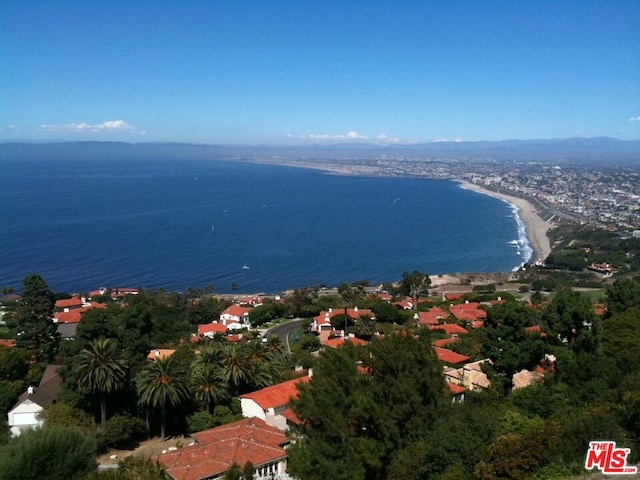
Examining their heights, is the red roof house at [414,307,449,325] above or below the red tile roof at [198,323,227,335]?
above

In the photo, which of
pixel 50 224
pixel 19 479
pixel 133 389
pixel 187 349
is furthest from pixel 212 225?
pixel 19 479

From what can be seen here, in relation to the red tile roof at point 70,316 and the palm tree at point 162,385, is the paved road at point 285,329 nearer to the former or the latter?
the red tile roof at point 70,316

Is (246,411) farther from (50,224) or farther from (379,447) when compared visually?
(50,224)

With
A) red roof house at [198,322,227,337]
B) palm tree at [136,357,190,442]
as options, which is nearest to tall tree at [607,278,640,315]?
palm tree at [136,357,190,442]

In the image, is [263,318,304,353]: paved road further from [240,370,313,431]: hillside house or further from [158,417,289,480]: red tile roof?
[158,417,289,480]: red tile roof

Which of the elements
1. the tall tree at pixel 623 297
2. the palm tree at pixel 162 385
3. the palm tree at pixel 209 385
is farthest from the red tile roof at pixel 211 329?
the tall tree at pixel 623 297

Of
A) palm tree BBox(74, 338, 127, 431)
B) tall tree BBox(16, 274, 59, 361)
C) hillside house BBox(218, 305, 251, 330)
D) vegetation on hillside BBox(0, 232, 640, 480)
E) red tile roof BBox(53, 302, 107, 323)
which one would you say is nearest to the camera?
vegetation on hillside BBox(0, 232, 640, 480)

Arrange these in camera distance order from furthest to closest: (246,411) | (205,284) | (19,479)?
(205,284)
(246,411)
(19,479)
